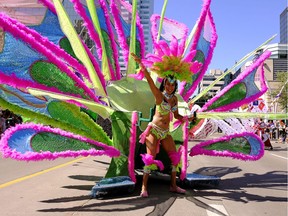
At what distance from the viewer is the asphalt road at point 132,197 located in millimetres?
4719

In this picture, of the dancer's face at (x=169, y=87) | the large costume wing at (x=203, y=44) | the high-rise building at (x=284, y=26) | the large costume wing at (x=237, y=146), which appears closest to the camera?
the dancer's face at (x=169, y=87)

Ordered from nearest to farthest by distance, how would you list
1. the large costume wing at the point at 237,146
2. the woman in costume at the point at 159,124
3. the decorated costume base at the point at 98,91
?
the decorated costume base at the point at 98,91
the woman in costume at the point at 159,124
the large costume wing at the point at 237,146

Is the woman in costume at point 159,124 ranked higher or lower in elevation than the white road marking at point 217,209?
higher

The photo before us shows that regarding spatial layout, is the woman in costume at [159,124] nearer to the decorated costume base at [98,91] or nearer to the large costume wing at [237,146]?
the decorated costume base at [98,91]

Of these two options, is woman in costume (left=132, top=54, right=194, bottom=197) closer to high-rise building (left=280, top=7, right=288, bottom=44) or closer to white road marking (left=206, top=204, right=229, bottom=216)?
white road marking (left=206, top=204, right=229, bottom=216)

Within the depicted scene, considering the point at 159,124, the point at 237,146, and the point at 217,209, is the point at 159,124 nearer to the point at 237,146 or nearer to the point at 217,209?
the point at 217,209

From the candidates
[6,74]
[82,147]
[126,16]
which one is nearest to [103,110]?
[82,147]

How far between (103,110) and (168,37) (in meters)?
3.03

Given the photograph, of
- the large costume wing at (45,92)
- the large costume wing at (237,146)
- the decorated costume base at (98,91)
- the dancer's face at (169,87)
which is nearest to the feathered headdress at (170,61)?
the decorated costume base at (98,91)

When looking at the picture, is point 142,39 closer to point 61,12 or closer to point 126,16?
point 126,16

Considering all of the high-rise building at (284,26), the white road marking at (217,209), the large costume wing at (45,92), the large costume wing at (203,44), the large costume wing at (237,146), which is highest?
the high-rise building at (284,26)

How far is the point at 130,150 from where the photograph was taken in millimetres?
5562

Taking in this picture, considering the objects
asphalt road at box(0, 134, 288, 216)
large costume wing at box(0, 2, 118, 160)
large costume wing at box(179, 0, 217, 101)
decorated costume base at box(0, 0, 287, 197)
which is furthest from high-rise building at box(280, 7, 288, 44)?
large costume wing at box(0, 2, 118, 160)

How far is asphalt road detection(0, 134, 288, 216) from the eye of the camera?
4719mm
